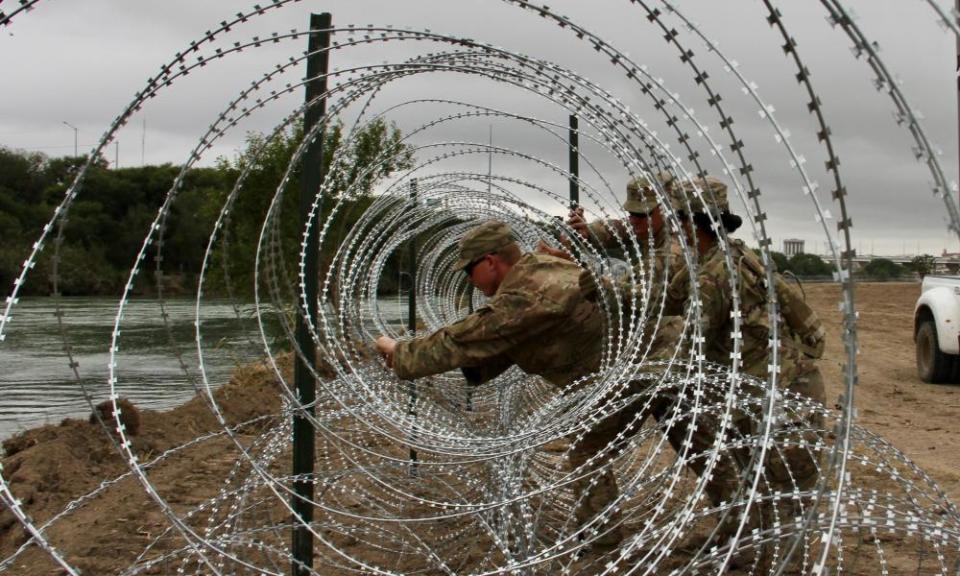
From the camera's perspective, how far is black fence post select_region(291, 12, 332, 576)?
4.39 m

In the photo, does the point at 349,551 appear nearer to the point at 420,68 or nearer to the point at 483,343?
the point at 483,343

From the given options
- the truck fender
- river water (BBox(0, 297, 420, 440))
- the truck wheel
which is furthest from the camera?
the truck wheel

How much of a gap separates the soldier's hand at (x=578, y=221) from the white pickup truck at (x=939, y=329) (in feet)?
23.7

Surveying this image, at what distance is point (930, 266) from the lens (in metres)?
14.8

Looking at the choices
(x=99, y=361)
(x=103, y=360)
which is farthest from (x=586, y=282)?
(x=103, y=360)

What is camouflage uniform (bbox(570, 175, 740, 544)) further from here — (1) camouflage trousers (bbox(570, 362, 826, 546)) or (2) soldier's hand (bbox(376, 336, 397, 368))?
(2) soldier's hand (bbox(376, 336, 397, 368))

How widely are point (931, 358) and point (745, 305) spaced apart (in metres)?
9.91

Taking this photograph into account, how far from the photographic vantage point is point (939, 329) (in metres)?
12.5

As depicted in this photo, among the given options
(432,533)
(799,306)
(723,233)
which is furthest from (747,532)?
(723,233)

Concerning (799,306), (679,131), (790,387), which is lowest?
(790,387)

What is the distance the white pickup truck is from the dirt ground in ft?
0.78

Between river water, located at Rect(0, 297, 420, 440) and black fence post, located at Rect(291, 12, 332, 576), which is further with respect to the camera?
river water, located at Rect(0, 297, 420, 440)

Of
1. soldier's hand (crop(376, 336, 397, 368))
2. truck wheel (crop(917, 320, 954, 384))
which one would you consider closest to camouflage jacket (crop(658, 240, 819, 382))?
soldier's hand (crop(376, 336, 397, 368))

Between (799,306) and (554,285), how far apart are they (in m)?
1.26
